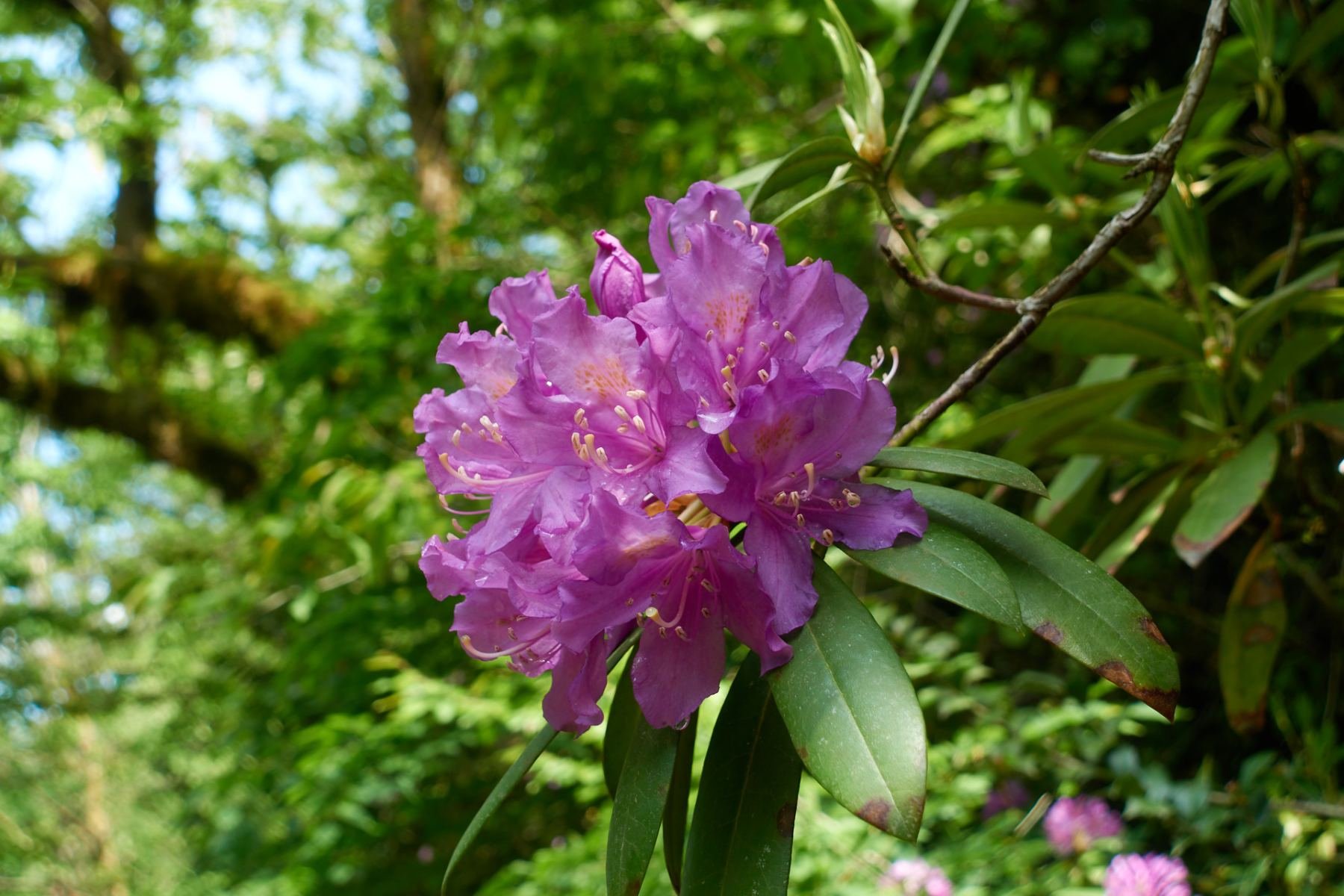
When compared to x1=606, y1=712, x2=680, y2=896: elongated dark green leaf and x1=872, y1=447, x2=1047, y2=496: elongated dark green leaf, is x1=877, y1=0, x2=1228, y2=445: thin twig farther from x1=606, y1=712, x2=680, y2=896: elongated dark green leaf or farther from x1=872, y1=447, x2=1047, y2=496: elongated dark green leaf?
x1=606, y1=712, x2=680, y2=896: elongated dark green leaf

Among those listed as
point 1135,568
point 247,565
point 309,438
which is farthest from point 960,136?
point 247,565

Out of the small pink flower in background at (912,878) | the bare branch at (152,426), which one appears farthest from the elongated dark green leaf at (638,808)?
the bare branch at (152,426)

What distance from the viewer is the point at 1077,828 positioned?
1662mm

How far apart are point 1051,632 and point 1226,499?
51 centimetres

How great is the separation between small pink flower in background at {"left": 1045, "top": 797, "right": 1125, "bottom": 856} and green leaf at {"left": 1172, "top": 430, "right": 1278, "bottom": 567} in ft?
2.89

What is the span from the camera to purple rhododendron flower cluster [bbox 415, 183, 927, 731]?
1.82 ft

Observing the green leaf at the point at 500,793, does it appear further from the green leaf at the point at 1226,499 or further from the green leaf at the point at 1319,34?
the green leaf at the point at 1319,34

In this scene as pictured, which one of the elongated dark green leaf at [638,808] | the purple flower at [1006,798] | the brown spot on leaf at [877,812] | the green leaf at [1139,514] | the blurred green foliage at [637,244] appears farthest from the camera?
the purple flower at [1006,798]

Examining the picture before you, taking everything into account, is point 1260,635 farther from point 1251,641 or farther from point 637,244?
point 637,244

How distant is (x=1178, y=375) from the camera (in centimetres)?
118

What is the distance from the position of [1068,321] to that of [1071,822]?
3.28 feet

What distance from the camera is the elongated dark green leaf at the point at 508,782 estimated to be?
2.01 feet

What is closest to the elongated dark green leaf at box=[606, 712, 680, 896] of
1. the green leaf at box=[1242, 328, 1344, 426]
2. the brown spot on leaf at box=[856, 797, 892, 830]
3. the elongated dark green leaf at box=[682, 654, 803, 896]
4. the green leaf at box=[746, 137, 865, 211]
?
the elongated dark green leaf at box=[682, 654, 803, 896]

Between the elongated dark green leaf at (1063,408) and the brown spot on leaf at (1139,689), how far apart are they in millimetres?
558
